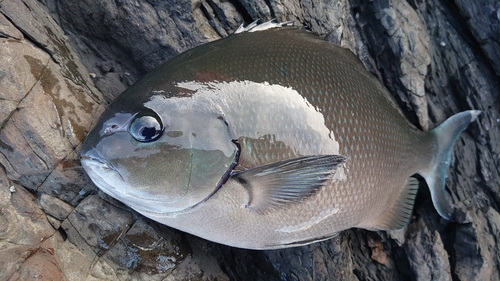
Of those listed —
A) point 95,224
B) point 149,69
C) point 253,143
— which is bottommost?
point 95,224

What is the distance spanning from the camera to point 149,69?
82.8 inches

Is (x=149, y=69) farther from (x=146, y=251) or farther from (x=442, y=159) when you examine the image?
(x=442, y=159)

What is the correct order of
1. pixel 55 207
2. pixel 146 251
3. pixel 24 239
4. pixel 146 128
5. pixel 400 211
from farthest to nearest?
pixel 400 211, pixel 146 251, pixel 55 207, pixel 24 239, pixel 146 128

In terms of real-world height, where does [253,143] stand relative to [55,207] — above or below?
above

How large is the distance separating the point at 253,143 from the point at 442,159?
136 cm

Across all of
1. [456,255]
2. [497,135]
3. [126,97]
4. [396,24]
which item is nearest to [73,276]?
[126,97]

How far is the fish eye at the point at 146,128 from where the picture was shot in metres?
1.41

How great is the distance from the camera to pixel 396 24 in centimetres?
235

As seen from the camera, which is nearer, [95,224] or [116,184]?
[116,184]

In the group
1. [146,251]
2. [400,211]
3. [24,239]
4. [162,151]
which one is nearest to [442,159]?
[400,211]

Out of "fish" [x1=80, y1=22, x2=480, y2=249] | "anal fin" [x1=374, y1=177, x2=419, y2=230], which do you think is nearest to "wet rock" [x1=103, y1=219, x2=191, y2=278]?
"fish" [x1=80, y1=22, x2=480, y2=249]

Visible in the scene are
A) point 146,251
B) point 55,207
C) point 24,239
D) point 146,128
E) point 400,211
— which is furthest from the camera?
point 400,211

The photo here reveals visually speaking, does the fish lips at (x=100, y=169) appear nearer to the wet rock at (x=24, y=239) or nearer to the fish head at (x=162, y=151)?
the fish head at (x=162, y=151)

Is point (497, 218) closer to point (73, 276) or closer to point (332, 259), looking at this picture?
point (332, 259)
